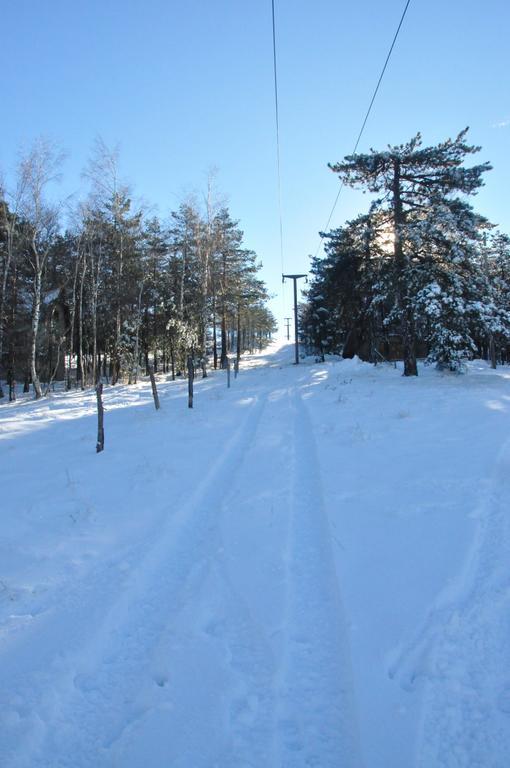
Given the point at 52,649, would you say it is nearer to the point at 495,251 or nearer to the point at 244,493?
the point at 244,493

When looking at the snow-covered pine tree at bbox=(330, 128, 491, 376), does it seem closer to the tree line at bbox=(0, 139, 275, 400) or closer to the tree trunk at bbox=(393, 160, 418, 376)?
the tree trunk at bbox=(393, 160, 418, 376)

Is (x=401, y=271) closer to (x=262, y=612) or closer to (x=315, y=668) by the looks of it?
(x=262, y=612)

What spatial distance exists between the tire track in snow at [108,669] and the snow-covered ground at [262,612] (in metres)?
0.01

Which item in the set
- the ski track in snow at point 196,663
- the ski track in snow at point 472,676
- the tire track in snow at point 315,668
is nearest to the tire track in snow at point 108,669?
the ski track in snow at point 196,663

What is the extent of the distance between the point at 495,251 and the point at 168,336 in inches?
1101

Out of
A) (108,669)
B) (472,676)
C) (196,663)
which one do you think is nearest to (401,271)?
(472,676)

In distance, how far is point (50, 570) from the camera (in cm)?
373

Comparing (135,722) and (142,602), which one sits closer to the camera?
(135,722)

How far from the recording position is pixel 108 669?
2531 mm

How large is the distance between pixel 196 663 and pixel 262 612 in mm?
666

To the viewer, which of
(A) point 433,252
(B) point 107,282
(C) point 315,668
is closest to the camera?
(C) point 315,668

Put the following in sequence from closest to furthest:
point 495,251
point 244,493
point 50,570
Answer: point 50,570 → point 244,493 → point 495,251

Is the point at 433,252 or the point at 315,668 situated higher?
the point at 433,252

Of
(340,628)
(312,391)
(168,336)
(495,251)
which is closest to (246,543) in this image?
(340,628)
